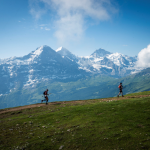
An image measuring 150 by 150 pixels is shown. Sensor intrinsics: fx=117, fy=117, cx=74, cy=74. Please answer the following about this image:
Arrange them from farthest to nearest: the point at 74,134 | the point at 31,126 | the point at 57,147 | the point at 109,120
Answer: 1. the point at 31,126
2. the point at 109,120
3. the point at 74,134
4. the point at 57,147

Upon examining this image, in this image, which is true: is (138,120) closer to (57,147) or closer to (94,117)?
(94,117)

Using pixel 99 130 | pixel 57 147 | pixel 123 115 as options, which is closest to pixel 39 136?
pixel 57 147

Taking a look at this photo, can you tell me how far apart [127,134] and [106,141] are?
9.06ft

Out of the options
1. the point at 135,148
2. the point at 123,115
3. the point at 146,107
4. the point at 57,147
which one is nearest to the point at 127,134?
the point at 135,148

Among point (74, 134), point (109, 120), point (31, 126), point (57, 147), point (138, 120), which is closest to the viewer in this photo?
point (57, 147)

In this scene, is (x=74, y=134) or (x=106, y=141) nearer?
(x=106, y=141)

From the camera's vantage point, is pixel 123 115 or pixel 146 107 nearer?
pixel 123 115

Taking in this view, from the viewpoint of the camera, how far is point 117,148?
11945 millimetres

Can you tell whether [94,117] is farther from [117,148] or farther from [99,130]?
[117,148]

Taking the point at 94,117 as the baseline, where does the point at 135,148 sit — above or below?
below

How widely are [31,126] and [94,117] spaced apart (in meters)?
10.8

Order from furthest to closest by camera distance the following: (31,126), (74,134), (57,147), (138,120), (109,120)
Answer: (31,126), (109,120), (138,120), (74,134), (57,147)

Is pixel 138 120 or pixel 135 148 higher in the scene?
pixel 138 120

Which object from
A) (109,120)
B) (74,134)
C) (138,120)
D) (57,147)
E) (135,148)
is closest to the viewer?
(135,148)
